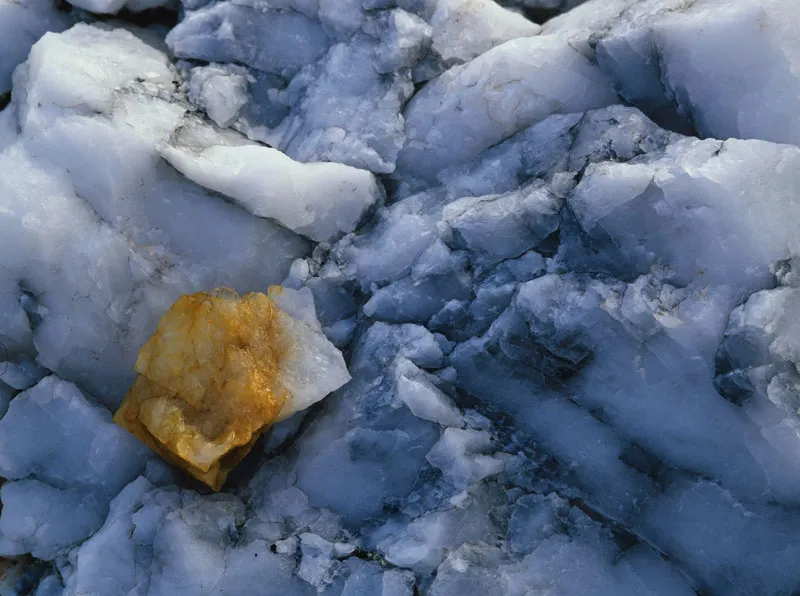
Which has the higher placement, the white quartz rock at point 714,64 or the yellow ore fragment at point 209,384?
the white quartz rock at point 714,64

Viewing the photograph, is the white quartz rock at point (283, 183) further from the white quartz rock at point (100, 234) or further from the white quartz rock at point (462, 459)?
the white quartz rock at point (462, 459)

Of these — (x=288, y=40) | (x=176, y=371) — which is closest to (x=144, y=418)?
(x=176, y=371)

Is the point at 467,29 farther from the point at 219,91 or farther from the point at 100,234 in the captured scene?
the point at 100,234

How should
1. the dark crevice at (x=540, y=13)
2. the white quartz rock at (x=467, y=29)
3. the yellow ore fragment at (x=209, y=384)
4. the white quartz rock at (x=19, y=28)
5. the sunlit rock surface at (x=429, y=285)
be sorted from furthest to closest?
the dark crevice at (x=540, y=13)
the white quartz rock at (x=19, y=28)
the white quartz rock at (x=467, y=29)
the yellow ore fragment at (x=209, y=384)
the sunlit rock surface at (x=429, y=285)

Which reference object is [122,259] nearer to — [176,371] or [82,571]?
[176,371]

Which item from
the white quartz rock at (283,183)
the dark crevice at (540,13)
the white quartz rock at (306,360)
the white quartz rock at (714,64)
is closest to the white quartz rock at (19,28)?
the white quartz rock at (283,183)

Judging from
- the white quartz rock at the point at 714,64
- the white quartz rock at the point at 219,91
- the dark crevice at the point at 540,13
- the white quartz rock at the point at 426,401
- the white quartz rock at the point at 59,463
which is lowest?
the white quartz rock at the point at 59,463
